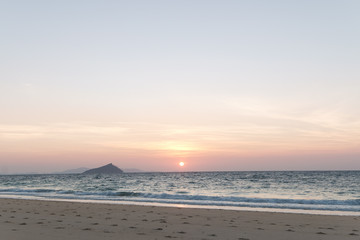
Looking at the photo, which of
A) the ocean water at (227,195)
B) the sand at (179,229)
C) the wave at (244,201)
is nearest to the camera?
the sand at (179,229)

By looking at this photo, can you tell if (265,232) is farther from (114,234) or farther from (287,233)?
(114,234)

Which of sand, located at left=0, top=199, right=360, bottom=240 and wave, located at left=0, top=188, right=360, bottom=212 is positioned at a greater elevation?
sand, located at left=0, top=199, right=360, bottom=240

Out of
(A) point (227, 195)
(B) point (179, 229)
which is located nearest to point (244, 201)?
(A) point (227, 195)

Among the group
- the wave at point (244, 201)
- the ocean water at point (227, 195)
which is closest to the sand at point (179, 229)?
the ocean water at point (227, 195)

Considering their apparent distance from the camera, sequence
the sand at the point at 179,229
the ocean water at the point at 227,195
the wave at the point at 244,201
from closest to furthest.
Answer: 1. the sand at the point at 179,229
2. the wave at the point at 244,201
3. the ocean water at the point at 227,195

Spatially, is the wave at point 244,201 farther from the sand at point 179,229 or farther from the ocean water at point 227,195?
the sand at point 179,229

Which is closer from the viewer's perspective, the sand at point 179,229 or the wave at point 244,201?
the sand at point 179,229

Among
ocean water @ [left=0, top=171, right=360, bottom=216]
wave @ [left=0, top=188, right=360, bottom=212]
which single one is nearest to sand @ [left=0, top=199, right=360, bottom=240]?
ocean water @ [left=0, top=171, right=360, bottom=216]

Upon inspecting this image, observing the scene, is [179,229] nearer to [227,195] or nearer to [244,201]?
[244,201]

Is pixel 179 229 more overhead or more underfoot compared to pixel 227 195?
more overhead

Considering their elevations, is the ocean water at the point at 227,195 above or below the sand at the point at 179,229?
below

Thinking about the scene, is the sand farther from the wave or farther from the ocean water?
the wave

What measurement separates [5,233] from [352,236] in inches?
470

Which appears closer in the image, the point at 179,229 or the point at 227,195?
the point at 179,229
